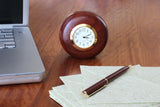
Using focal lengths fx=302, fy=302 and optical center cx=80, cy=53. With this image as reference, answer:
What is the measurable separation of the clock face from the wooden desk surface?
0.05 meters

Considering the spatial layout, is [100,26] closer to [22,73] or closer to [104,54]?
[104,54]

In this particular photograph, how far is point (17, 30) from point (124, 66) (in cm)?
36

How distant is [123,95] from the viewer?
0.68m

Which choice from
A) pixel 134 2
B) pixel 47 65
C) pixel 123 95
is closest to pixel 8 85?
pixel 47 65

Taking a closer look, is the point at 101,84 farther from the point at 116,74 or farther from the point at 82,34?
the point at 82,34

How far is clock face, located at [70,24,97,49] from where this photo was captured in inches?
33.9

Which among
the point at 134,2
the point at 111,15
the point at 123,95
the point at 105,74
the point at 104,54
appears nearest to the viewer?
the point at 123,95

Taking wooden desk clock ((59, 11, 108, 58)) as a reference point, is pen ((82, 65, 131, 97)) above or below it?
below

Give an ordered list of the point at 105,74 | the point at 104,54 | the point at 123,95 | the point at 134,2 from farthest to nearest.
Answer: the point at 134,2
the point at 104,54
the point at 105,74
the point at 123,95

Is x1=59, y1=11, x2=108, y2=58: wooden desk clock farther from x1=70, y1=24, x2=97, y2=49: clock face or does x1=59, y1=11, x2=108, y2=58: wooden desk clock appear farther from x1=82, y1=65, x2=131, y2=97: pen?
x1=82, y1=65, x2=131, y2=97: pen

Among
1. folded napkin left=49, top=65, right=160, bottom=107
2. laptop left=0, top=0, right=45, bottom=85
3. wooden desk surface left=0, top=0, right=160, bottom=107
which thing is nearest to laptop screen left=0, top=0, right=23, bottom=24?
laptop left=0, top=0, right=45, bottom=85

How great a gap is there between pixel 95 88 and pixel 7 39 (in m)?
0.34

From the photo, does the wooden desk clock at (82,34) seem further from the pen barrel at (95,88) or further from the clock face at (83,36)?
the pen barrel at (95,88)

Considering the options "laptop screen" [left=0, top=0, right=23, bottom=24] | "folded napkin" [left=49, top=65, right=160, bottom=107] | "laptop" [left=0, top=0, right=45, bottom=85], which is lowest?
"folded napkin" [left=49, top=65, right=160, bottom=107]
